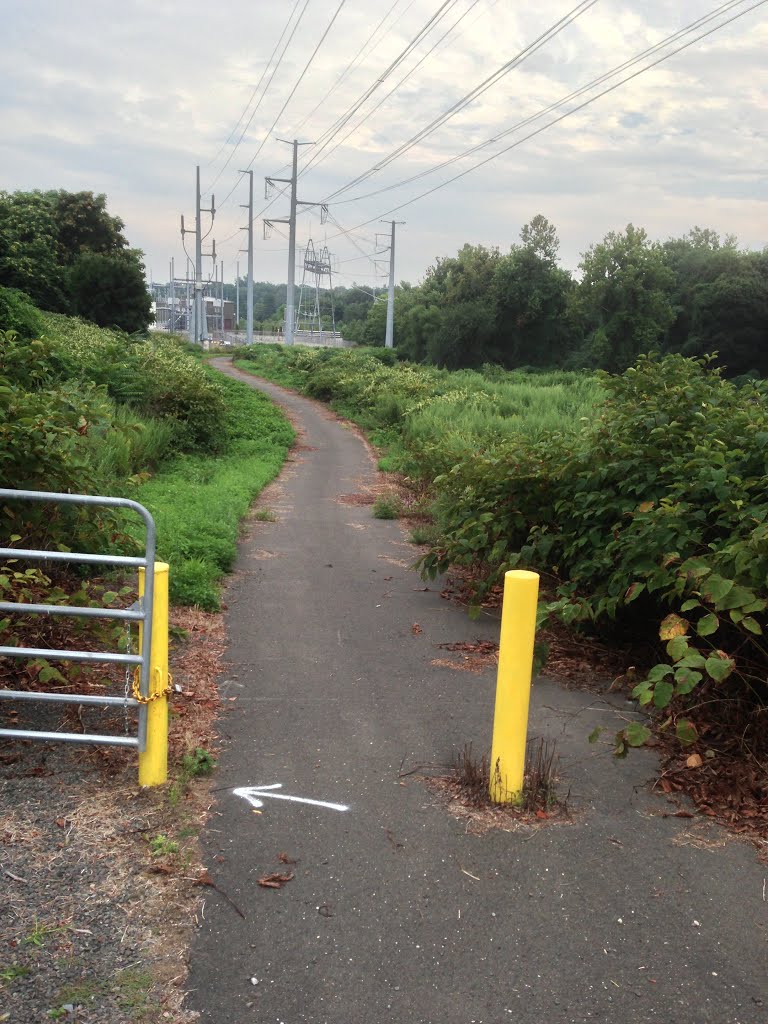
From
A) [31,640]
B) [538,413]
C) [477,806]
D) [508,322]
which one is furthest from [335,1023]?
[508,322]

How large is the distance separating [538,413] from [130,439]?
9874 millimetres

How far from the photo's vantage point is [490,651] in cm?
673

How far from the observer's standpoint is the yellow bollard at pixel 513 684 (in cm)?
392

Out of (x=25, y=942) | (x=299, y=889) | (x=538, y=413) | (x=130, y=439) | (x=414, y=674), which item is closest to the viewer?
(x=25, y=942)

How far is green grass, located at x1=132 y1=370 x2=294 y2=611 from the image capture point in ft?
25.7

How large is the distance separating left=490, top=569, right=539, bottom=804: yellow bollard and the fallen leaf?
1.10m

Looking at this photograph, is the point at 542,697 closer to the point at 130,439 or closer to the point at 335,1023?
the point at 335,1023

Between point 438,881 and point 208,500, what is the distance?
336 inches

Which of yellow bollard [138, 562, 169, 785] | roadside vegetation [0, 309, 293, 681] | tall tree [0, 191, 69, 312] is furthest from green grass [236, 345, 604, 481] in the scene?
tall tree [0, 191, 69, 312]

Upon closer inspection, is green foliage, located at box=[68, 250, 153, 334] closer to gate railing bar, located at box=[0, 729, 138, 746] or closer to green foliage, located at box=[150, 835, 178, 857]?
gate railing bar, located at box=[0, 729, 138, 746]

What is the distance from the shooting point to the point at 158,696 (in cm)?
404

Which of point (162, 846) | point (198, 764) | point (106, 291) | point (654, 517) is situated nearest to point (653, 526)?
point (654, 517)

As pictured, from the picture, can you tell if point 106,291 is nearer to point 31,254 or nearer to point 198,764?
point 31,254

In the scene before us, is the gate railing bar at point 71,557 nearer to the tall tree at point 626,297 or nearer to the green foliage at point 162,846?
the green foliage at point 162,846
